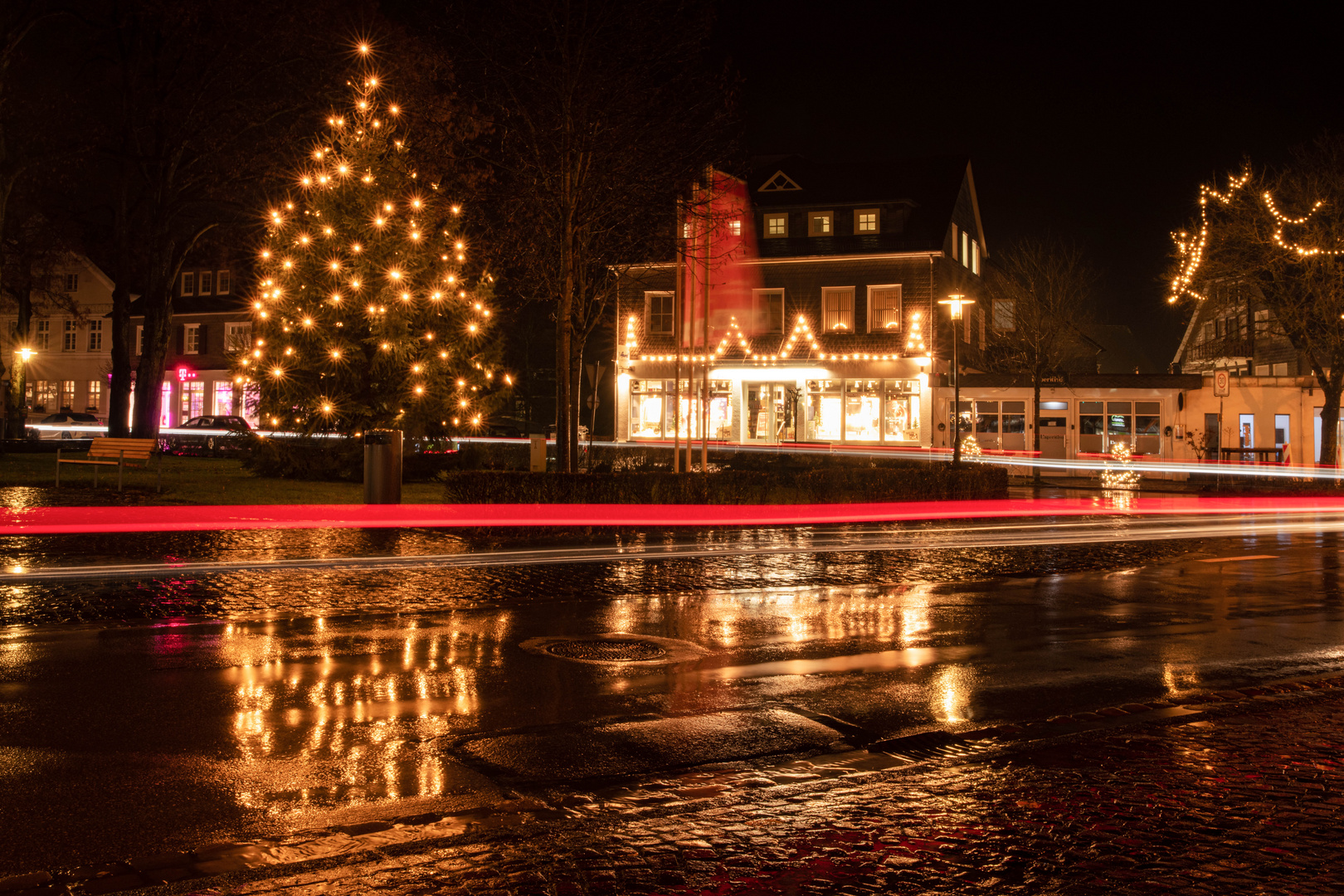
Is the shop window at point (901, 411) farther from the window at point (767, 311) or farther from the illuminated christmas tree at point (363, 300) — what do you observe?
the illuminated christmas tree at point (363, 300)

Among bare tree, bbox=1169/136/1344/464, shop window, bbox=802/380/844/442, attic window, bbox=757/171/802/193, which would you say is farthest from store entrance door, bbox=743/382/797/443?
bare tree, bbox=1169/136/1344/464

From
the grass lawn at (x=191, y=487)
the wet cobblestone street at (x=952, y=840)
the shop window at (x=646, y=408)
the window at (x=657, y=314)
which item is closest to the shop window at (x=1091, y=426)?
the shop window at (x=646, y=408)

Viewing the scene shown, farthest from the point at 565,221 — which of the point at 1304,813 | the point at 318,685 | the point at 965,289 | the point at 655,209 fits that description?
the point at 965,289

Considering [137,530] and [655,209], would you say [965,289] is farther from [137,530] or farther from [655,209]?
[137,530]

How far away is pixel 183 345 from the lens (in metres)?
66.2

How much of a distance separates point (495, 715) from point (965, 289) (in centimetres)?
4435

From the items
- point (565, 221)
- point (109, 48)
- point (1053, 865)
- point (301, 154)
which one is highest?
point (109, 48)

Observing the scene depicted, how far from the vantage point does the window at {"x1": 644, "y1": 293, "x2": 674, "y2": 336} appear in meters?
48.1

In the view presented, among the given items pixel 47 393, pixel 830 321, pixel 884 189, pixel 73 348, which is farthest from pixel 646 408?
pixel 47 393

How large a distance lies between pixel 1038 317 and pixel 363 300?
29.6 m

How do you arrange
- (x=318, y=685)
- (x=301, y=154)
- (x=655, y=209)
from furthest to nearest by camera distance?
1. (x=301, y=154)
2. (x=655, y=209)
3. (x=318, y=685)

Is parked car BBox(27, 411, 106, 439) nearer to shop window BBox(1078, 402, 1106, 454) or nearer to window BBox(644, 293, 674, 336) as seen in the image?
window BBox(644, 293, 674, 336)

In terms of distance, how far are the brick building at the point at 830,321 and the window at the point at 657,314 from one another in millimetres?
48

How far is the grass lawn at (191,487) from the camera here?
19750mm
